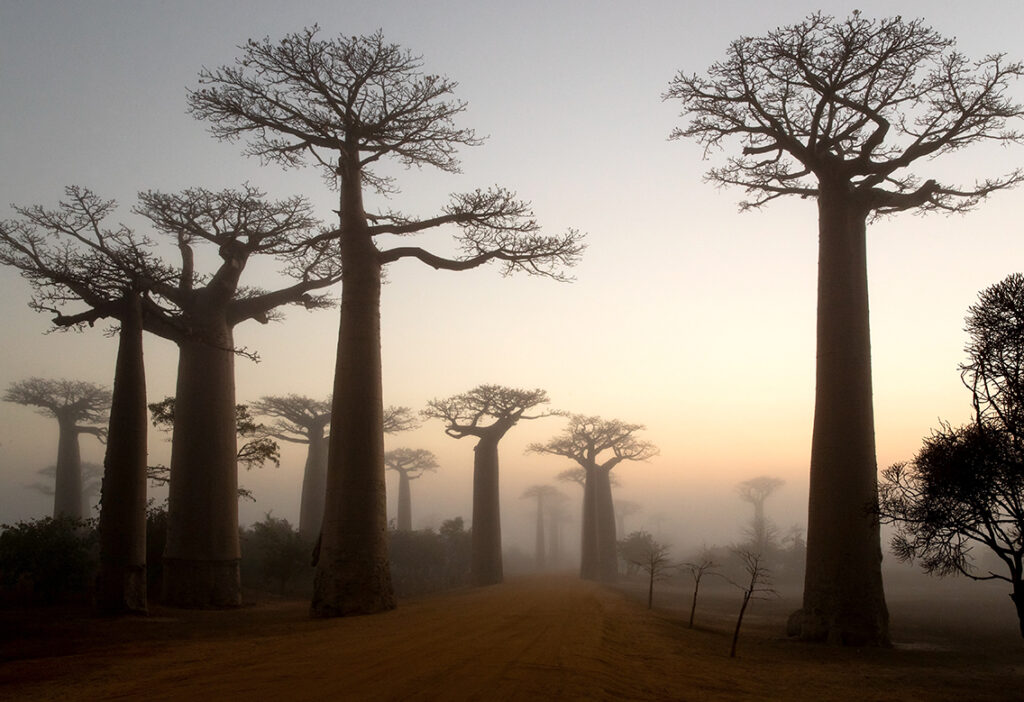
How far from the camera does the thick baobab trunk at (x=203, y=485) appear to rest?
45.4 ft

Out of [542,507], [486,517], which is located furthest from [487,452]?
[542,507]

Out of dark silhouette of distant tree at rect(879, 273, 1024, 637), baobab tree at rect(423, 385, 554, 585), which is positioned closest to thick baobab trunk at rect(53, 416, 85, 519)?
baobab tree at rect(423, 385, 554, 585)

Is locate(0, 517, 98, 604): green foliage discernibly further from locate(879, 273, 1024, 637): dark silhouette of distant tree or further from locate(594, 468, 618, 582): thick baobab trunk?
locate(594, 468, 618, 582): thick baobab trunk

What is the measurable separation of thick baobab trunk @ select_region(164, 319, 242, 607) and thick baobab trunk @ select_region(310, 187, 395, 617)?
3.58 m

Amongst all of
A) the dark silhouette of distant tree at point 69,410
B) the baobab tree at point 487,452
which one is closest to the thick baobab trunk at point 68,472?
the dark silhouette of distant tree at point 69,410

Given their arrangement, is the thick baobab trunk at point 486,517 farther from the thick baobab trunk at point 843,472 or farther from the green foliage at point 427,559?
the thick baobab trunk at point 843,472

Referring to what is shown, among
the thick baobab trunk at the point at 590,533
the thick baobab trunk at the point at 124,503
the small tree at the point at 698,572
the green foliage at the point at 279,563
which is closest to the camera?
the thick baobab trunk at the point at 124,503

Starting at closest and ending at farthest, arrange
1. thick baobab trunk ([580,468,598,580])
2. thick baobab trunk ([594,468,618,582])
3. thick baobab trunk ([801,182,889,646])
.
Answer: thick baobab trunk ([801,182,889,646])
thick baobab trunk ([580,468,598,580])
thick baobab trunk ([594,468,618,582])

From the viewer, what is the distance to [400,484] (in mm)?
46906

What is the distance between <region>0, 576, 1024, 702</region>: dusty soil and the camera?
531 centimetres

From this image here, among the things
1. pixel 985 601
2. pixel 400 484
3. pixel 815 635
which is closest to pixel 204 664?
pixel 815 635

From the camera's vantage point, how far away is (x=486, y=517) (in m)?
25.9

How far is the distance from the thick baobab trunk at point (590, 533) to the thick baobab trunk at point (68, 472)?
67.7 feet

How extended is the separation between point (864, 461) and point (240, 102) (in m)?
11.5
